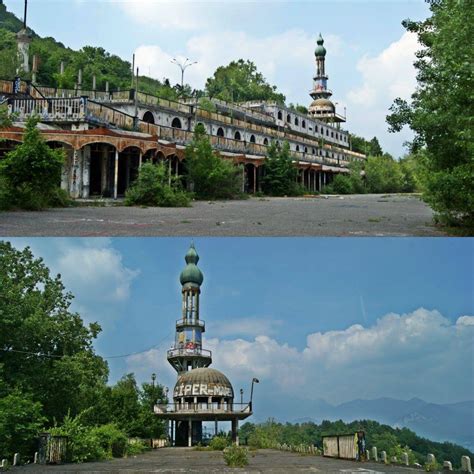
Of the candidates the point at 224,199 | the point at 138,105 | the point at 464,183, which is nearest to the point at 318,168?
the point at 138,105

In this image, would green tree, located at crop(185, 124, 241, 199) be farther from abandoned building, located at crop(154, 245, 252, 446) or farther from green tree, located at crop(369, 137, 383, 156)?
green tree, located at crop(369, 137, 383, 156)

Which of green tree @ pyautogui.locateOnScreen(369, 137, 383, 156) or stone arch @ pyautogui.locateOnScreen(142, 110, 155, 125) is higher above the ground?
green tree @ pyautogui.locateOnScreen(369, 137, 383, 156)

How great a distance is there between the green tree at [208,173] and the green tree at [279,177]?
26.4 ft

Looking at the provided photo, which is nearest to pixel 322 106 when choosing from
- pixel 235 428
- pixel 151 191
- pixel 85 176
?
pixel 235 428

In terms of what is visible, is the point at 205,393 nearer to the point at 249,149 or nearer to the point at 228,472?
the point at 249,149

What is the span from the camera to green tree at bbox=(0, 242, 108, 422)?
48.9 feet

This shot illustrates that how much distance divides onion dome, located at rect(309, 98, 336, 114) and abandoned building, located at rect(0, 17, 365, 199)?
18369mm

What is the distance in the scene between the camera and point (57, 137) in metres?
20.5

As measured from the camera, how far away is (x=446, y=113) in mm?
13828

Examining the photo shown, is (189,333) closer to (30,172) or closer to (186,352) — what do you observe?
(186,352)

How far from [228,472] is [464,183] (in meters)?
8.02

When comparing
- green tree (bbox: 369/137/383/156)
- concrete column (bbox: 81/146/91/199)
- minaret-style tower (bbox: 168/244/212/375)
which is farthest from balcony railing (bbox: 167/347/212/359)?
green tree (bbox: 369/137/383/156)

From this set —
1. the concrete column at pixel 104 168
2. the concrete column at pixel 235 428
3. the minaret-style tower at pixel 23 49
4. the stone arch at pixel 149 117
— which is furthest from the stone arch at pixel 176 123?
the concrete column at pixel 235 428

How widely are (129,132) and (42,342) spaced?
34.5ft
